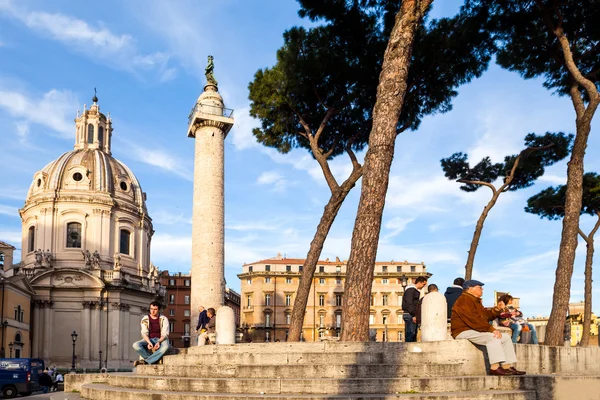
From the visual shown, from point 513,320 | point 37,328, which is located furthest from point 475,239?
point 37,328

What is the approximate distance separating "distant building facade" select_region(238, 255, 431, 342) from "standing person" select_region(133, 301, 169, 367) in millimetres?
57882

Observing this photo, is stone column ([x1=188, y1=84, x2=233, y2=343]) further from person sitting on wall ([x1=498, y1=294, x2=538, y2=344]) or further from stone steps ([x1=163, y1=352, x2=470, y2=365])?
stone steps ([x1=163, y1=352, x2=470, y2=365])

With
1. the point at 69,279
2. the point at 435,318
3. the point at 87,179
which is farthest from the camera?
the point at 87,179

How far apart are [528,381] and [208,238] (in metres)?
15.9

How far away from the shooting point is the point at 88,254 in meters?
50.0

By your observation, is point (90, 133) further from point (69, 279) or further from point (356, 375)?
point (356, 375)

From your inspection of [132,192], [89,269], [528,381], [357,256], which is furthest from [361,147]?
[132,192]

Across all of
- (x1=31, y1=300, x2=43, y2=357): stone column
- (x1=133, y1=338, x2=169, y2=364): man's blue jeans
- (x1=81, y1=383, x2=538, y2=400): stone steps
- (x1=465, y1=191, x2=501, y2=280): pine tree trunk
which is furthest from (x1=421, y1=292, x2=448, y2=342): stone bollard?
(x1=31, y1=300, x2=43, y2=357): stone column

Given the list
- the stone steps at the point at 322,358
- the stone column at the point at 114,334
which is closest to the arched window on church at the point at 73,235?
the stone column at the point at 114,334

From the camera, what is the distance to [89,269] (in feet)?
162

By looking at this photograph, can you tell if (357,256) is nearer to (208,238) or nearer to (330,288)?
(208,238)

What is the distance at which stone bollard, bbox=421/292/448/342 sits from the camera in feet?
30.9

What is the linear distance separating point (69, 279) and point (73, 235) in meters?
4.05

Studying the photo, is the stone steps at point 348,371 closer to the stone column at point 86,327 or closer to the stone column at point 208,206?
the stone column at point 208,206
